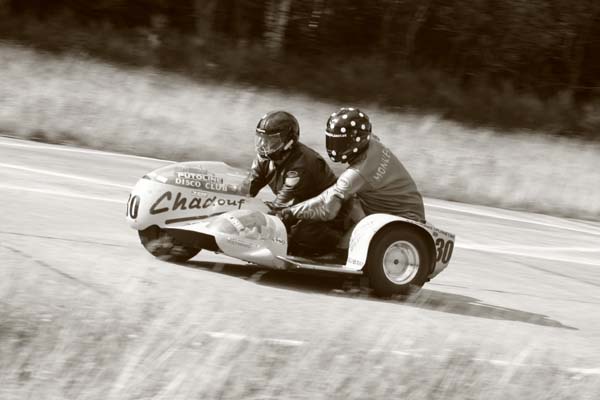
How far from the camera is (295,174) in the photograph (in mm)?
8773

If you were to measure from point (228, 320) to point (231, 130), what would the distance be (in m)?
14.2

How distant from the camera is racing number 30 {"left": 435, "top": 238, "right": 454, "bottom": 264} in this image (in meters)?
8.77

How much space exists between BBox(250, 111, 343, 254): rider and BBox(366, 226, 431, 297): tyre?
18.8 inches

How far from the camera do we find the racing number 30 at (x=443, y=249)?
8.77 m

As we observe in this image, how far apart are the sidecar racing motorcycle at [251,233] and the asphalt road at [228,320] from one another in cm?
24

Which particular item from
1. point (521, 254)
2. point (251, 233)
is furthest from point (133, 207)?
point (521, 254)

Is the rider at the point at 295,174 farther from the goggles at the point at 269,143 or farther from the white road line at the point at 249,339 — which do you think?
the white road line at the point at 249,339

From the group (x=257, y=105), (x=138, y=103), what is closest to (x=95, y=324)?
(x=138, y=103)

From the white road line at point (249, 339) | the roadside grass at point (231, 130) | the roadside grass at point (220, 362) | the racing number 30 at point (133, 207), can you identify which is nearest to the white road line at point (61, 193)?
the racing number 30 at point (133, 207)

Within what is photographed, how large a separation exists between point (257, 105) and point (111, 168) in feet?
29.0

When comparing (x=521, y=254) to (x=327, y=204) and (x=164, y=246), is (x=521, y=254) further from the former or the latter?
(x=164, y=246)

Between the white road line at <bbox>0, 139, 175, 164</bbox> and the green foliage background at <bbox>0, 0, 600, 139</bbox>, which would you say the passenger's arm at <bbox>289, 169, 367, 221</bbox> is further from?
the green foliage background at <bbox>0, 0, 600, 139</bbox>

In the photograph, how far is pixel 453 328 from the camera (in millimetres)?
8156

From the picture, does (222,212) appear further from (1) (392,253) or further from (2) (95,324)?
(2) (95,324)
